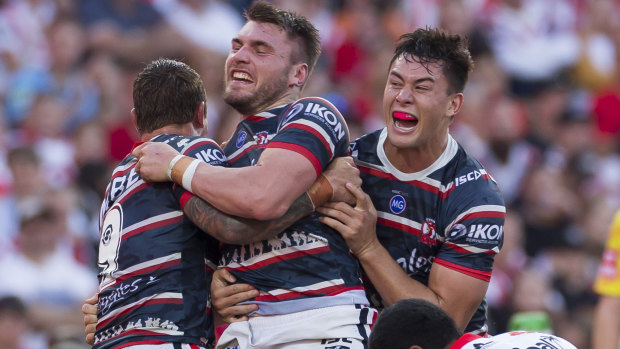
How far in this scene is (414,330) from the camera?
4.09m

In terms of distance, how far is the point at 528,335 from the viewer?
409cm

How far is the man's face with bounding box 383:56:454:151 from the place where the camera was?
202 inches

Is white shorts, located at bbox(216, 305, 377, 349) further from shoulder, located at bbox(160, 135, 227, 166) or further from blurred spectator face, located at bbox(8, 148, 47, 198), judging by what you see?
blurred spectator face, located at bbox(8, 148, 47, 198)

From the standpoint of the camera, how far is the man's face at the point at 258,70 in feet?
17.3

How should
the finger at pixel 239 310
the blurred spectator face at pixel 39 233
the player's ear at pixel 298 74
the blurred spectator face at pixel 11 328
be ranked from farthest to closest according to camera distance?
the blurred spectator face at pixel 39 233
the blurred spectator face at pixel 11 328
the player's ear at pixel 298 74
the finger at pixel 239 310

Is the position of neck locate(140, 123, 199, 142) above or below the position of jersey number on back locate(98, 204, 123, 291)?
above

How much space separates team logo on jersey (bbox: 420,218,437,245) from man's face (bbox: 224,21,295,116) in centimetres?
102

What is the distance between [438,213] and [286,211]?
863mm

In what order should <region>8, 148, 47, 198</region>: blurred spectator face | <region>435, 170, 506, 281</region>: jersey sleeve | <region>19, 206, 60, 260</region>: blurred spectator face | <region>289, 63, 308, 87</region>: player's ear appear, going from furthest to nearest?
<region>8, 148, 47, 198</region>: blurred spectator face < <region>19, 206, 60, 260</region>: blurred spectator face < <region>289, 63, 308, 87</region>: player's ear < <region>435, 170, 506, 281</region>: jersey sleeve

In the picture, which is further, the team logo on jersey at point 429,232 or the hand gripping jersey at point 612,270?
the hand gripping jersey at point 612,270

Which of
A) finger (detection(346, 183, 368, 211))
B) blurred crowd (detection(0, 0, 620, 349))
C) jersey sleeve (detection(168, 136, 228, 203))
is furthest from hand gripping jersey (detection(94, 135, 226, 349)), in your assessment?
blurred crowd (detection(0, 0, 620, 349))

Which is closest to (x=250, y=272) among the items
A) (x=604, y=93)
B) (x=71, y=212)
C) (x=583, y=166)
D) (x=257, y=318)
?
Answer: (x=257, y=318)

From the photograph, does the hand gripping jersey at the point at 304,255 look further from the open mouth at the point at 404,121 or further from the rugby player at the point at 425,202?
the open mouth at the point at 404,121

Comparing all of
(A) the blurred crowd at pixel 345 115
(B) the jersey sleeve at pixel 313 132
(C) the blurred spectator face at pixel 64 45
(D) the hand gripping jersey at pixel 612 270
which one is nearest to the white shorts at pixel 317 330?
(B) the jersey sleeve at pixel 313 132
